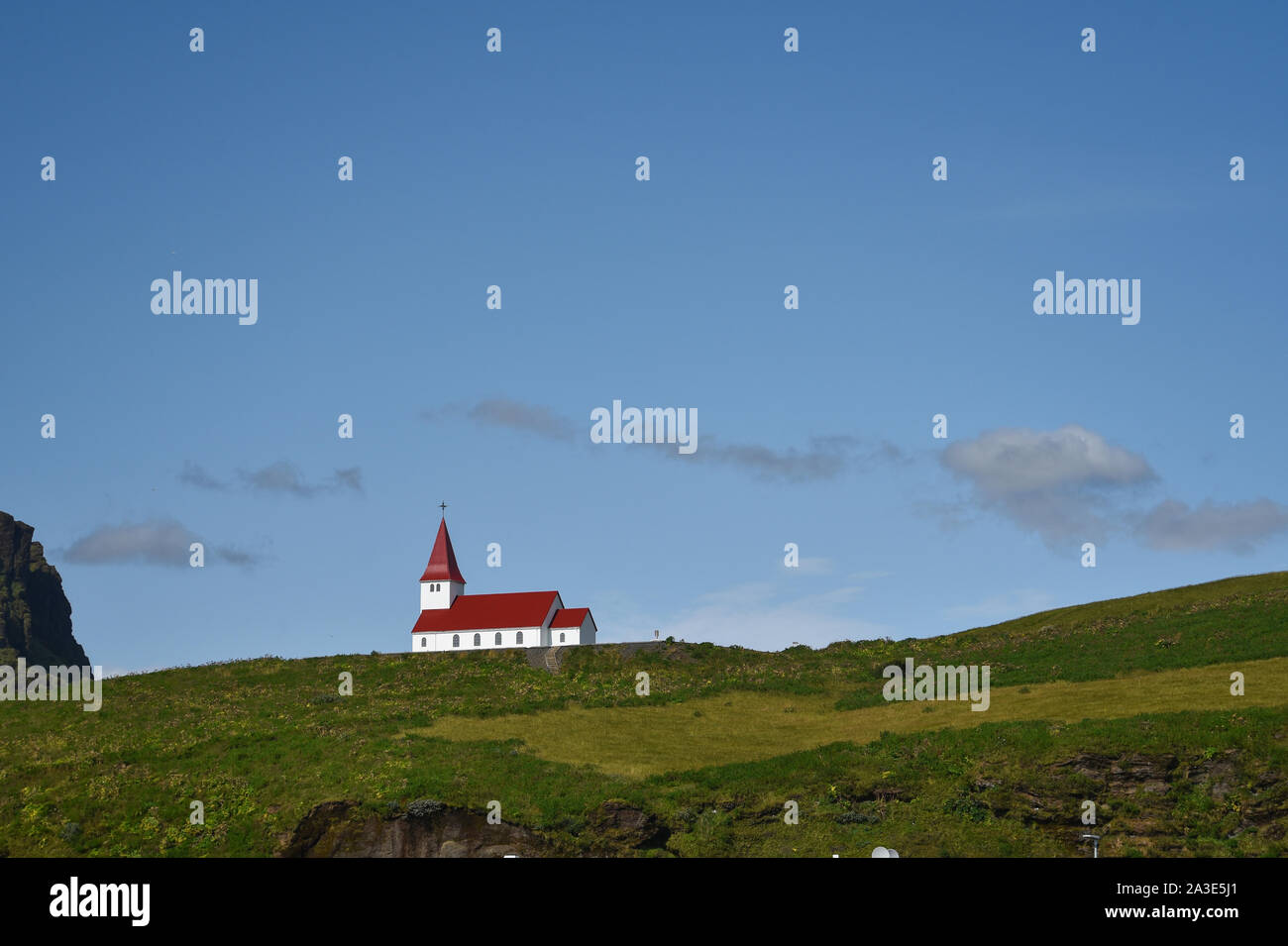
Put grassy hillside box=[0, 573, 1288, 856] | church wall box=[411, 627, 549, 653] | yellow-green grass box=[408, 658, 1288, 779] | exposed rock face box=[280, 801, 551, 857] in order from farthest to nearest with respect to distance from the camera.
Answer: church wall box=[411, 627, 549, 653], yellow-green grass box=[408, 658, 1288, 779], exposed rock face box=[280, 801, 551, 857], grassy hillside box=[0, 573, 1288, 856]

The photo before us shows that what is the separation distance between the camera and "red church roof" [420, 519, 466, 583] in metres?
105

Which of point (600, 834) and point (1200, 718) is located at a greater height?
point (1200, 718)

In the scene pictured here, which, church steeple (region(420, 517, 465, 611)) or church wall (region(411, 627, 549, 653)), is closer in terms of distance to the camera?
church wall (region(411, 627, 549, 653))

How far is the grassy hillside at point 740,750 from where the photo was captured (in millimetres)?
43750

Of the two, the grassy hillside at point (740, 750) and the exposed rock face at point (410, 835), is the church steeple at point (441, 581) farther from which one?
the exposed rock face at point (410, 835)

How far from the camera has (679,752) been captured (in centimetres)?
5434

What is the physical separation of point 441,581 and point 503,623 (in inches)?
387

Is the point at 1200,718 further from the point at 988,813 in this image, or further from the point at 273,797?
the point at 273,797

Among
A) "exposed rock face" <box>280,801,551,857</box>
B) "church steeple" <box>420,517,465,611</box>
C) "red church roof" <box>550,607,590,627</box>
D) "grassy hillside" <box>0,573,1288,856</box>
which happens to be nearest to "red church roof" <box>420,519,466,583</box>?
"church steeple" <box>420,517,465,611</box>

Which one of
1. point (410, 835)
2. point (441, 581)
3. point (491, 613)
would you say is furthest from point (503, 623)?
point (410, 835)

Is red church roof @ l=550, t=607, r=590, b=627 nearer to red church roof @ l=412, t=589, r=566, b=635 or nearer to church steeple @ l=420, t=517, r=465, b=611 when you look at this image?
red church roof @ l=412, t=589, r=566, b=635
